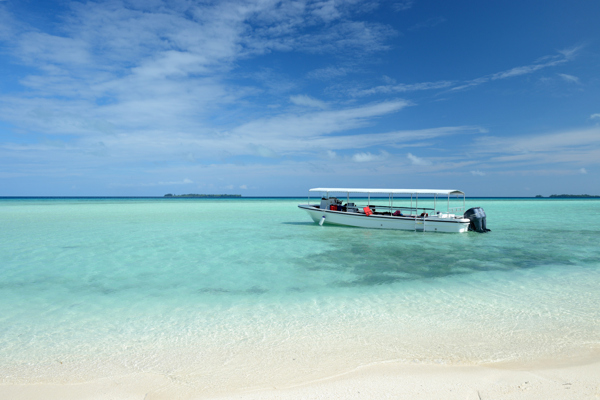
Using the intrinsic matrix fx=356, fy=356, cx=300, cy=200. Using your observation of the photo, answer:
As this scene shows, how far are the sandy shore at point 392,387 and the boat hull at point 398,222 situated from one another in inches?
692

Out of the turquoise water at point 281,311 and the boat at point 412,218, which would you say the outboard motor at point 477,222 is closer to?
the boat at point 412,218

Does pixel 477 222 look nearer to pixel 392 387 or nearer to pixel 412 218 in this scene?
pixel 412 218

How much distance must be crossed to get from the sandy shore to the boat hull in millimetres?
17583

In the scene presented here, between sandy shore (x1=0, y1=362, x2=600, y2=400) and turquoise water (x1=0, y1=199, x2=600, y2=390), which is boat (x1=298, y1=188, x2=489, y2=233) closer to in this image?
turquoise water (x1=0, y1=199, x2=600, y2=390)

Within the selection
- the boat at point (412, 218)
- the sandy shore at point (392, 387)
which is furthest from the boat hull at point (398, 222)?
the sandy shore at point (392, 387)

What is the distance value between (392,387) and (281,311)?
11.7 ft

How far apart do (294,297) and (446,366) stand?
425cm

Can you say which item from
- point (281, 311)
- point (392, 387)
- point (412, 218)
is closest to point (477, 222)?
point (412, 218)

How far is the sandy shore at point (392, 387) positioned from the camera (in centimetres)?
403

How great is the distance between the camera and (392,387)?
13.8 ft

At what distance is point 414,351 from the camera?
5301 millimetres

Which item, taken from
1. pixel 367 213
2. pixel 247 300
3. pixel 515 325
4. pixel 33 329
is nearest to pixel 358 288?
pixel 247 300

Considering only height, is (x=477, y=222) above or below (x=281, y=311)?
above

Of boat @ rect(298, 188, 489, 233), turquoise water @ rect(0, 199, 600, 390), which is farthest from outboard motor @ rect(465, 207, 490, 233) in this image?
turquoise water @ rect(0, 199, 600, 390)
